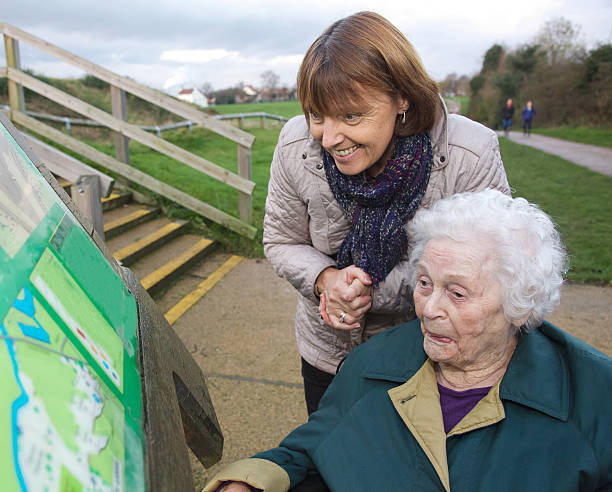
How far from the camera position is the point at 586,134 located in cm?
1825

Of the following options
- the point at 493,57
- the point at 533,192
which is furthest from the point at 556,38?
the point at 533,192

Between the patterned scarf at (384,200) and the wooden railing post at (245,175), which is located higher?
the patterned scarf at (384,200)

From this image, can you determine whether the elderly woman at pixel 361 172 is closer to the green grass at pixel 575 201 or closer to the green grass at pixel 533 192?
the green grass at pixel 533 192

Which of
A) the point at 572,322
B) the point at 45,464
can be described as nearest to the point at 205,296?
the point at 572,322

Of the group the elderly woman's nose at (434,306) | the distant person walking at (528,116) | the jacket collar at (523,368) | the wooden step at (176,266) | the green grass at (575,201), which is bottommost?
the wooden step at (176,266)

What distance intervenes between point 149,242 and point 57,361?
4.74 meters

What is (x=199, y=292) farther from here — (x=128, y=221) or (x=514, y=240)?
(x=514, y=240)

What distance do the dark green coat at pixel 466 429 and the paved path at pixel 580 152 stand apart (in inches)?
408

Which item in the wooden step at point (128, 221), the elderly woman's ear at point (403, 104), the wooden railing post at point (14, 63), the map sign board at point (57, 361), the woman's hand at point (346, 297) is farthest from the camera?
the wooden railing post at point (14, 63)

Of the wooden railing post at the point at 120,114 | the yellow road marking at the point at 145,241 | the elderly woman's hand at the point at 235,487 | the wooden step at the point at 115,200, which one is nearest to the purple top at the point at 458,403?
the elderly woman's hand at the point at 235,487

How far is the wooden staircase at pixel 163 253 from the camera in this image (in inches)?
185

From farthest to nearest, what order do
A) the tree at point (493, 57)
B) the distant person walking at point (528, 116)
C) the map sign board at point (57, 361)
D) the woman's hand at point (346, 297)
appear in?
1. the tree at point (493, 57)
2. the distant person walking at point (528, 116)
3. the woman's hand at point (346, 297)
4. the map sign board at point (57, 361)

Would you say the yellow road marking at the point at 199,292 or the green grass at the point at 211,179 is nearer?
the yellow road marking at the point at 199,292

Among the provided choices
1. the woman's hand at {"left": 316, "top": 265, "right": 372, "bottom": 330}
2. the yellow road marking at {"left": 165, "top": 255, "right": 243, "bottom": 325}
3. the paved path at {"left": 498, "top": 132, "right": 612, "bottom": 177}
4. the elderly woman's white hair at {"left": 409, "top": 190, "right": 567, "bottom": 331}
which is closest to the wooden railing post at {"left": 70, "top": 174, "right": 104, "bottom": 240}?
the yellow road marking at {"left": 165, "top": 255, "right": 243, "bottom": 325}
